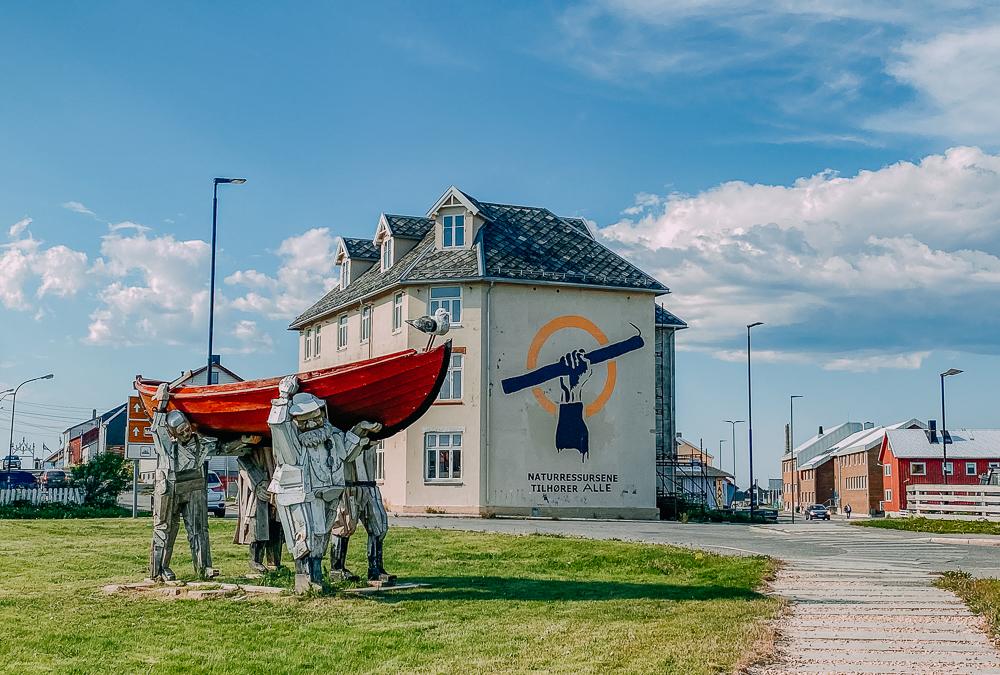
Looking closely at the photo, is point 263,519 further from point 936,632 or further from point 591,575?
point 936,632

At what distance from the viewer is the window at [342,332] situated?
45750mm

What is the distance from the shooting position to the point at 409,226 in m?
44.9

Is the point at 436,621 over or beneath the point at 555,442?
beneath

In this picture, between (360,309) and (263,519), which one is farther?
(360,309)

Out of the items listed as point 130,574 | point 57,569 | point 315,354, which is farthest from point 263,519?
point 315,354

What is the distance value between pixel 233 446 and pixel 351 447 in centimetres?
259

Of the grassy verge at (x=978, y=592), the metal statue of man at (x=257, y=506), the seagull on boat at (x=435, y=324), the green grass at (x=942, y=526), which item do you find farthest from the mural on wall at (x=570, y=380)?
the seagull on boat at (x=435, y=324)

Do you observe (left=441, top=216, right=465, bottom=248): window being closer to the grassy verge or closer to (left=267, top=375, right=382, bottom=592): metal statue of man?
the grassy verge

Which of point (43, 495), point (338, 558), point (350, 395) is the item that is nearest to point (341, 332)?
point (43, 495)

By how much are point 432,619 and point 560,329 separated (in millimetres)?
27030

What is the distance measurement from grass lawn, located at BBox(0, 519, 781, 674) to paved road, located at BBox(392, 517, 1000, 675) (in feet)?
1.59

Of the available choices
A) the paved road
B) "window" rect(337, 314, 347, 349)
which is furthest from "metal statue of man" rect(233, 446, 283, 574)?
"window" rect(337, 314, 347, 349)

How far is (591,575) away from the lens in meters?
16.4

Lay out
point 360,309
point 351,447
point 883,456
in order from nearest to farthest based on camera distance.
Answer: point 351,447 < point 360,309 < point 883,456
